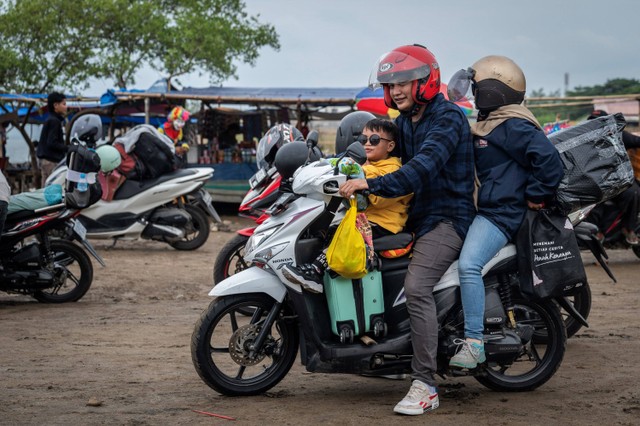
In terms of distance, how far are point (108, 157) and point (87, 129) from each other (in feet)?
5.60

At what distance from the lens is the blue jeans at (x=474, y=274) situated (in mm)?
5316

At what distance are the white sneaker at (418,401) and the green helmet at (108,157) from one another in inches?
298

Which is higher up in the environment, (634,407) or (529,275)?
(529,275)

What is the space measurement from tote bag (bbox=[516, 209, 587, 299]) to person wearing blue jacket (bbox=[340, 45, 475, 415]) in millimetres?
354

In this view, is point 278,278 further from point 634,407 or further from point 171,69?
point 171,69

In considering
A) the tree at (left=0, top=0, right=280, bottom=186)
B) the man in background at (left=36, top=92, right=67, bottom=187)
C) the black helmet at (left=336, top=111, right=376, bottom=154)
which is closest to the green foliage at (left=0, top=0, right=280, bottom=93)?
the tree at (left=0, top=0, right=280, bottom=186)

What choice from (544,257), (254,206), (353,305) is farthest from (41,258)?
(544,257)

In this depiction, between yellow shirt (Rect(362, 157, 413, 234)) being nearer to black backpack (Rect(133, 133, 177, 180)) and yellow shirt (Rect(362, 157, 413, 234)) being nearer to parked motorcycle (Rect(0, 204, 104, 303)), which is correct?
parked motorcycle (Rect(0, 204, 104, 303))

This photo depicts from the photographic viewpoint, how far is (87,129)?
1030 cm

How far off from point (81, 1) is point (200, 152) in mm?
8785

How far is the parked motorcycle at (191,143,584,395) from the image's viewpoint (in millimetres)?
5363

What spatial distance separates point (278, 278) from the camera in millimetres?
5492

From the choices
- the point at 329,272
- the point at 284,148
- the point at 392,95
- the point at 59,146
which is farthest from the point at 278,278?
the point at 59,146

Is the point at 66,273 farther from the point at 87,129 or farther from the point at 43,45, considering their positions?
the point at 43,45
